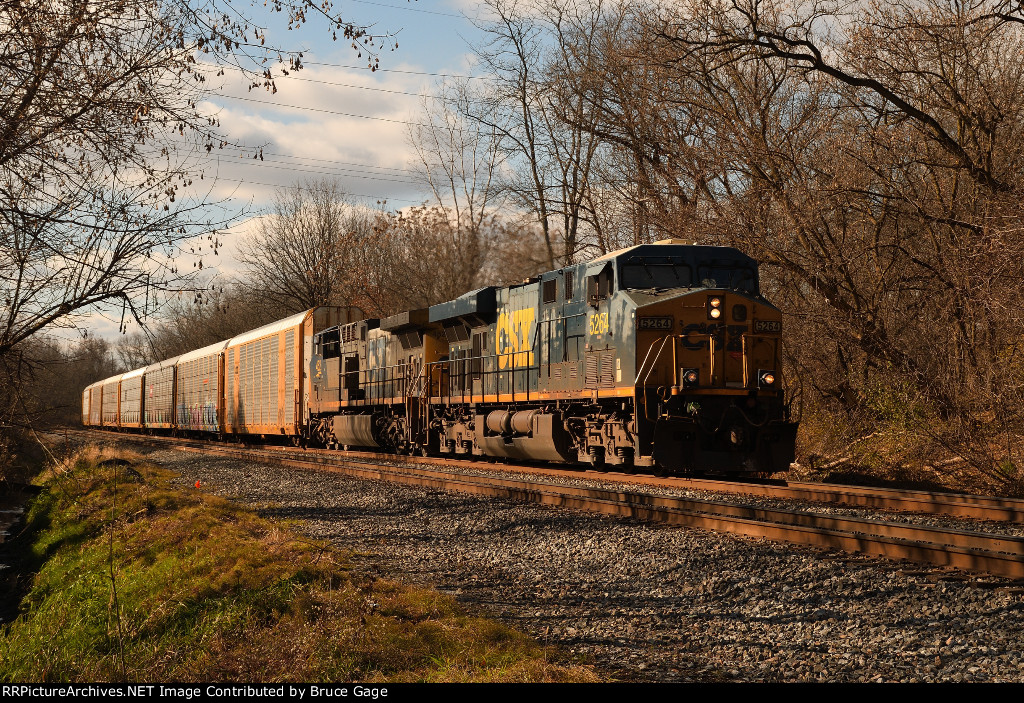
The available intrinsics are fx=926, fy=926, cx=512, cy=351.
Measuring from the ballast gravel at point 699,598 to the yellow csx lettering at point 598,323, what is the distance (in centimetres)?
439

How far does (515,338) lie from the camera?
17.0 meters

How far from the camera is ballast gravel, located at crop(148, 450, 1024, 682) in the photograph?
483 cm

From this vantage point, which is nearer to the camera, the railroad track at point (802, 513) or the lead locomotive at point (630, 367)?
the railroad track at point (802, 513)

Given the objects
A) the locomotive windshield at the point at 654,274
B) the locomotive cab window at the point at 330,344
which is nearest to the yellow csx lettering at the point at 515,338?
the locomotive windshield at the point at 654,274

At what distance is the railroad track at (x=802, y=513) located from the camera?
7021mm

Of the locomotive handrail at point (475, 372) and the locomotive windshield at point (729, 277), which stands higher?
the locomotive windshield at point (729, 277)

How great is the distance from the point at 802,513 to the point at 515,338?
851 cm

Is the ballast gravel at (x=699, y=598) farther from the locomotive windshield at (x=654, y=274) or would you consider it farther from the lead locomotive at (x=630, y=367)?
the locomotive windshield at (x=654, y=274)

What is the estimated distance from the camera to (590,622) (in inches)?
231

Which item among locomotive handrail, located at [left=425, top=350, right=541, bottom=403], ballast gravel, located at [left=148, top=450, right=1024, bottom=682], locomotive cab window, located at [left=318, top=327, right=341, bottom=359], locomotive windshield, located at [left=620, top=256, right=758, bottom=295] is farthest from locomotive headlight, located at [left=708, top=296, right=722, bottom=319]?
locomotive cab window, located at [left=318, top=327, right=341, bottom=359]

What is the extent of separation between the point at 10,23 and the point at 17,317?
296 centimetres

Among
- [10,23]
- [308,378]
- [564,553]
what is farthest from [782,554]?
[308,378]

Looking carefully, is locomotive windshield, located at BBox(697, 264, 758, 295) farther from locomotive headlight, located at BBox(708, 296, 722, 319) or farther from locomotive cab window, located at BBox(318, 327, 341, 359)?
locomotive cab window, located at BBox(318, 327, 341, 359)

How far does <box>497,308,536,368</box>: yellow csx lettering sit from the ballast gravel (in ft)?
20.6
